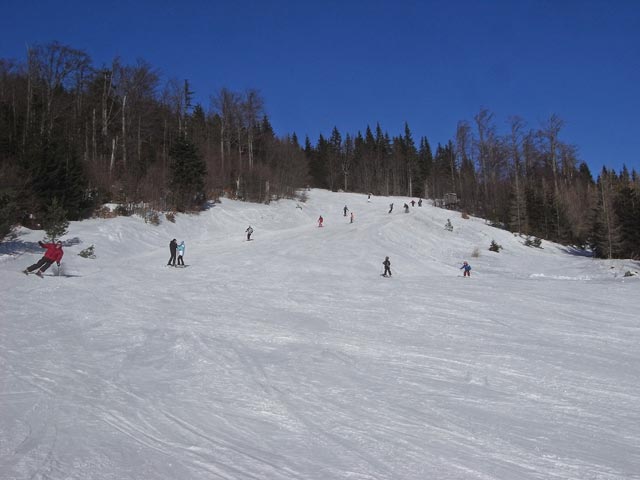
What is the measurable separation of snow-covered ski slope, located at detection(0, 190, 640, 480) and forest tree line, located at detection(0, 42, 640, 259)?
9.95 metres

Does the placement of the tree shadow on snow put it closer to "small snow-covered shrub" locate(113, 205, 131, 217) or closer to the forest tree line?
the forest tree line

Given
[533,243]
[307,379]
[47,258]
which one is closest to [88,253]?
[47,258]

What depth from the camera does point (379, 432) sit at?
5.16 metres

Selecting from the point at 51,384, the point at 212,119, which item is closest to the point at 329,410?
the point at 51,384

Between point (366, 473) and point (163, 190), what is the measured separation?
38.1m

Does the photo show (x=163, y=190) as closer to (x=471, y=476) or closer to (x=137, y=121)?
(x=137, y=121)

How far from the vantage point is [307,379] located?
7062mm

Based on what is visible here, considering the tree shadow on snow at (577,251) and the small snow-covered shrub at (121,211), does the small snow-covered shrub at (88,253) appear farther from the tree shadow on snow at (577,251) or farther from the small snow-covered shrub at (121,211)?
the tree shadow on snow at (577,251)

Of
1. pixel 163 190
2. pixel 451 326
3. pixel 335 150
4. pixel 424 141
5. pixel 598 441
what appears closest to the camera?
pixel 598 441

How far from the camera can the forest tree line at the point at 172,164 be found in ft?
88.1

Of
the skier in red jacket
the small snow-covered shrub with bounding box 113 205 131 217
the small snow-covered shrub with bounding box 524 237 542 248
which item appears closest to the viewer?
the skier in red jacket

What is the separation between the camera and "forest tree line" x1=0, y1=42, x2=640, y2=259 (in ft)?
88.1

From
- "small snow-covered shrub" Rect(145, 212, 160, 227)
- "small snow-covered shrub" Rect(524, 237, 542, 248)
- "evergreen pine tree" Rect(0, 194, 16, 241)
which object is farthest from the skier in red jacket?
"small snow-covered shrub" Rect(524, 237, 542, 248)

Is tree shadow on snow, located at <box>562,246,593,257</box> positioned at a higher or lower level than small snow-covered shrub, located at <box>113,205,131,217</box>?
lower
